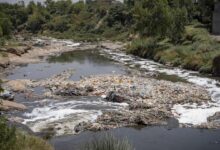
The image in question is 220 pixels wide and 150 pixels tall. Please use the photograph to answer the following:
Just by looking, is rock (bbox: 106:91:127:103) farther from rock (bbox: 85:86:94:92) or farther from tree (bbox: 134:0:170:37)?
tree (bbox: 134:0:170:37)

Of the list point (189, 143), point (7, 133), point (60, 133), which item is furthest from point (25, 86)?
point (7, 133)

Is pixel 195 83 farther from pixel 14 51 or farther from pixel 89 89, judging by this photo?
pixel 14 51

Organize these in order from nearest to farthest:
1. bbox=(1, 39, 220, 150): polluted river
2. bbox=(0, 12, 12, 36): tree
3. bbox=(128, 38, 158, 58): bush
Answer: bbox=(1, 39, 220, 150): polluted river < bbox=(128, 38, 158, 58): bush < bbox=(0, 12, 12, 36): tree

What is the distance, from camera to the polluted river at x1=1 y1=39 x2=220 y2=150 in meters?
27.5

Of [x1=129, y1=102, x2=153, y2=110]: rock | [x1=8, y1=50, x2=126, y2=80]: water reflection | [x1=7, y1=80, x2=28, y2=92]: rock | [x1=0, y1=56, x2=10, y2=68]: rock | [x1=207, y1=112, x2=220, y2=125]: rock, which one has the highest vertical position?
[x1=129, y1=102, x2=153, y2=110]: rock

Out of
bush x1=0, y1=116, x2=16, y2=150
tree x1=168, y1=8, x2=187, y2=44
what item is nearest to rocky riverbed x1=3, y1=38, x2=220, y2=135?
bush x1=0, y1=116, x2=16, y2=150

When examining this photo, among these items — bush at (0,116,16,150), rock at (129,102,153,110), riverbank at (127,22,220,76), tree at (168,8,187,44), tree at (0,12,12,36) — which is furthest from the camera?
tree at (0,12,12,36)

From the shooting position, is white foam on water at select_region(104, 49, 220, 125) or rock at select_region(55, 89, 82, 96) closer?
white foam on water at select_region(104, 49, 220, 125)

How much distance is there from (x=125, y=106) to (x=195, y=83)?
1308 centimetres

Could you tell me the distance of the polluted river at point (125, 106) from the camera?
2753 cm

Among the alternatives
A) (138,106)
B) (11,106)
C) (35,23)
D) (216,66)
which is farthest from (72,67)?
(35,23)

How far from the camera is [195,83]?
1804 inches

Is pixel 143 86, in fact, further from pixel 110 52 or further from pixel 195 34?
Result: pixel 110 52

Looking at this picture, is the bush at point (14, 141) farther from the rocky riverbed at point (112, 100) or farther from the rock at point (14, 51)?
the rock at point (14, 51)
